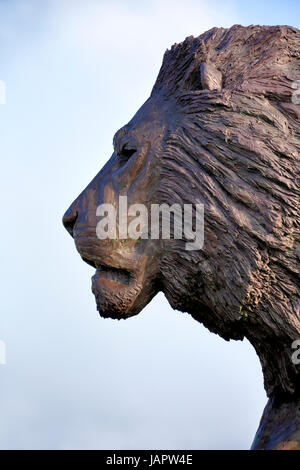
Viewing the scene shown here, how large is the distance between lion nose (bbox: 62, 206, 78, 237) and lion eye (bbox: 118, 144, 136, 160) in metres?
0.28

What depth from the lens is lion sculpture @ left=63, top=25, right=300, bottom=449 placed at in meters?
3.64

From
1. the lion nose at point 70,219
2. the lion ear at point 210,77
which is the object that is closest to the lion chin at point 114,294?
the lion nose at point 70,219

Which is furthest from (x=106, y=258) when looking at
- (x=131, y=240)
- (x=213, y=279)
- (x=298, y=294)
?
(x=298, y=294)

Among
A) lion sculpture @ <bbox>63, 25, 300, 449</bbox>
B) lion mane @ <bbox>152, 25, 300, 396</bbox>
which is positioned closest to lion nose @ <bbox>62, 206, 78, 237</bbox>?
lion sculpture @ <bbox>63, 25, 300, 449</bbox>

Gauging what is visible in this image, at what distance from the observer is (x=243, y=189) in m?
3.68

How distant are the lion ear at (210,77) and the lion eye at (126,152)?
37 cm

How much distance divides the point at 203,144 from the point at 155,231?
368 millimetres

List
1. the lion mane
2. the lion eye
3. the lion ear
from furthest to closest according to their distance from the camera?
the lion eye, the lion ear, the lion mane

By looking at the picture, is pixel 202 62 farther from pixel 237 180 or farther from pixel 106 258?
pixel 106 258

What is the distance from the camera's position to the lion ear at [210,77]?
3.84m

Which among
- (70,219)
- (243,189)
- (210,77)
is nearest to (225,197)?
(243,189)

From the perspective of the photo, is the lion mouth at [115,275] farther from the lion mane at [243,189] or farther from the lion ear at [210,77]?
the lion ear at [210,77]

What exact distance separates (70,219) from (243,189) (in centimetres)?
73

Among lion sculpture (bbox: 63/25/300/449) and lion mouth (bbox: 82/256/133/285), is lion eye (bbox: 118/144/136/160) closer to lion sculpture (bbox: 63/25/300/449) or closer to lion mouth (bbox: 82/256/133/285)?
lion sculpture (bbox: 63/25/300/449)
